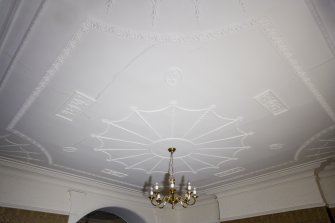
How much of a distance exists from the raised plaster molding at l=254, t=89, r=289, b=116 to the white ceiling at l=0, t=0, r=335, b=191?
3 cm

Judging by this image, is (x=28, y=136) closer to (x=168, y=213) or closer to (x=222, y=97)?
(x=222, y=97)

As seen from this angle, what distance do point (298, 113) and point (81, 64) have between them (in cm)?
366

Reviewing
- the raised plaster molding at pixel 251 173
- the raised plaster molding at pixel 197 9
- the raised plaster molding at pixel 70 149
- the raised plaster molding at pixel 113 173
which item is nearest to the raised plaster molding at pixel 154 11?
the raised plaster molding at pixel 197 9

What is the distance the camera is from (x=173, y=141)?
495cm

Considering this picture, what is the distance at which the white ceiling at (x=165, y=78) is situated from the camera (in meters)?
2.65

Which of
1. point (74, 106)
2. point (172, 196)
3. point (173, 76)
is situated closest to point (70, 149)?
point (74, 106)

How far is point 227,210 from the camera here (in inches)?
316

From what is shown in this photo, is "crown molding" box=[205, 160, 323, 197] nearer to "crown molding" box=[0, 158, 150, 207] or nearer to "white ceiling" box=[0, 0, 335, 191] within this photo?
"white ceiling" box=[0, 0, 335, 191]

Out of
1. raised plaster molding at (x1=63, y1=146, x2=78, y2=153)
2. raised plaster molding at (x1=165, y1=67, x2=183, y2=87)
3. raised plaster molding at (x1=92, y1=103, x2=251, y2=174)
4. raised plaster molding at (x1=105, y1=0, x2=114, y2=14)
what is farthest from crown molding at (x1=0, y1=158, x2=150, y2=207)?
raised plaster molding at (x1=105, y1=0, x2=114, y2=14)

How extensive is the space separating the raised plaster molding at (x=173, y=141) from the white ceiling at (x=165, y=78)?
33 mm

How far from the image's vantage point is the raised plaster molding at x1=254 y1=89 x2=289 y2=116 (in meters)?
3.79

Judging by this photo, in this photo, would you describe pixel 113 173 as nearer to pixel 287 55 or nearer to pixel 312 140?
pixel 312 140

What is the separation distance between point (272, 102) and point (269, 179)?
4.18 metres

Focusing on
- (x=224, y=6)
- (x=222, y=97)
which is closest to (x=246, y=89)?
(x=222, y=97)
